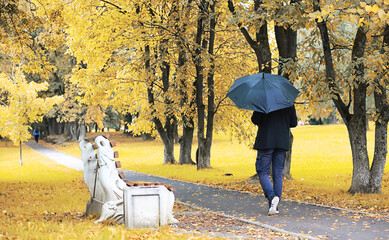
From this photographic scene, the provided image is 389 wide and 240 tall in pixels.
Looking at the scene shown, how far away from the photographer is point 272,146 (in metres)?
8.36

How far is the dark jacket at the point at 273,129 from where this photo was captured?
27.6 ft

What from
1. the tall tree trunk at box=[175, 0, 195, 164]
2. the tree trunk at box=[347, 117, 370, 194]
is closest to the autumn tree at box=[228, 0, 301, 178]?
the tree trunk at box=[347, 117, 370, 194]

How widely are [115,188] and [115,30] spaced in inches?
534

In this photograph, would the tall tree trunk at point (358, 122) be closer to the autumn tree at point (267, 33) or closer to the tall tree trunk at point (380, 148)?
the tall tree trunk at point (380, 148)

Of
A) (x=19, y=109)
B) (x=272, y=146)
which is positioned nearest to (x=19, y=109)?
(x=19, y=109)

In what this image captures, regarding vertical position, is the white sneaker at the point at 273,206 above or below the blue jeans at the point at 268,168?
below

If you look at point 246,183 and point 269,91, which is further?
point 246,183

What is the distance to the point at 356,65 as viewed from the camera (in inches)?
398

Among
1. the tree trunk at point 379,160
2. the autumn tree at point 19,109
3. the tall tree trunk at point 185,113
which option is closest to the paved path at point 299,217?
the tree trunk at point 379,160

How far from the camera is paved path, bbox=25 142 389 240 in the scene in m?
6.85

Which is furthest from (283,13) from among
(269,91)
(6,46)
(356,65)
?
(6,46)

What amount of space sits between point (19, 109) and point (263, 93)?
17.4 meters

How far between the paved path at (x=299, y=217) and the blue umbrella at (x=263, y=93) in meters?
1.81

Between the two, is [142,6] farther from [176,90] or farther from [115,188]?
[115,188]
